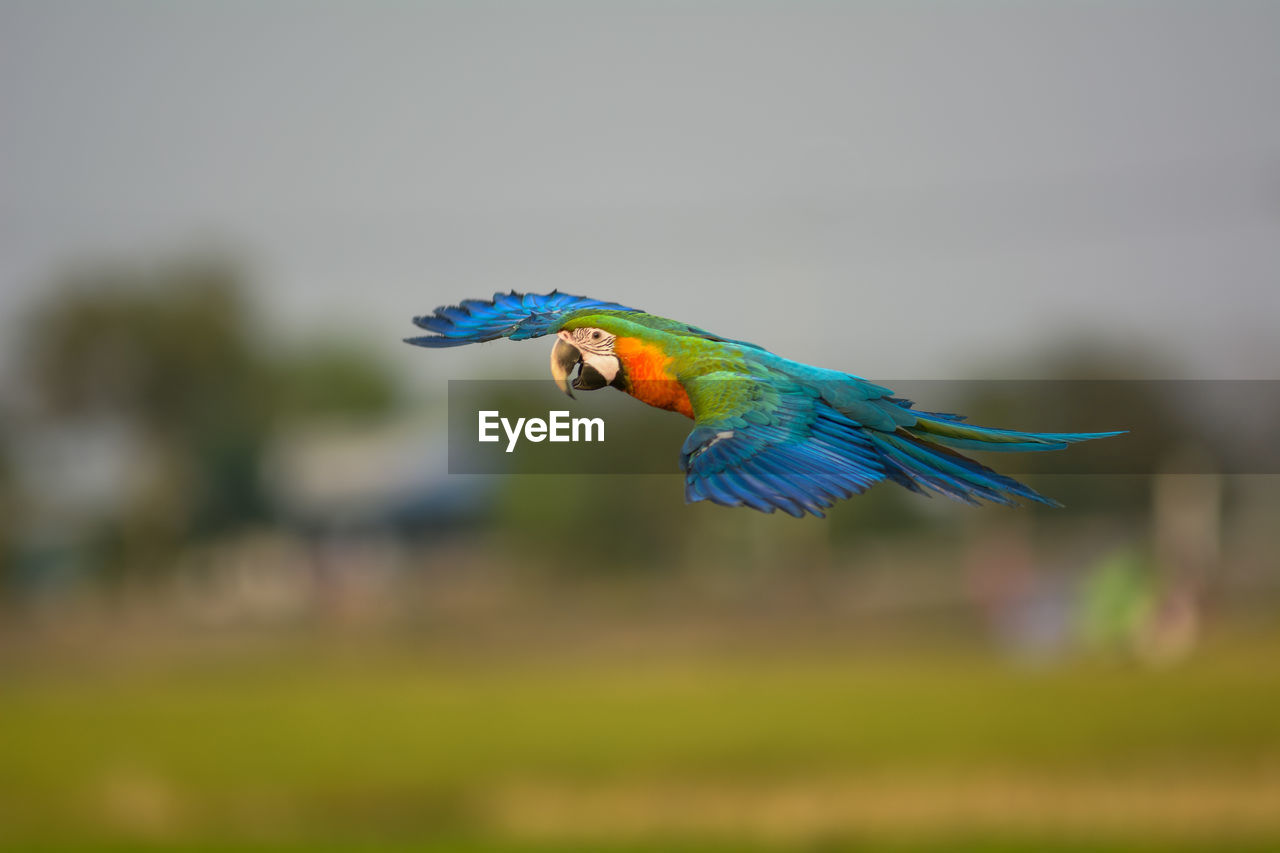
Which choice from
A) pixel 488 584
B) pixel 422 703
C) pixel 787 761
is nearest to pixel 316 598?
pixel 422 703

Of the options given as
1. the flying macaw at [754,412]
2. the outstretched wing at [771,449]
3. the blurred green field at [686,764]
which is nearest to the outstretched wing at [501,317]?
the flying macaw at [754,412]

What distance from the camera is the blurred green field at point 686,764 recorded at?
44.3m

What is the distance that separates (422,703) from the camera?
66688mm

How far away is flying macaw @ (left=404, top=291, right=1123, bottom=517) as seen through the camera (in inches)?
70.0

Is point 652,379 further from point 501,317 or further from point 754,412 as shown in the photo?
point 501,317

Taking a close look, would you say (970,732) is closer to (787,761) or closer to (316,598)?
(787,761)

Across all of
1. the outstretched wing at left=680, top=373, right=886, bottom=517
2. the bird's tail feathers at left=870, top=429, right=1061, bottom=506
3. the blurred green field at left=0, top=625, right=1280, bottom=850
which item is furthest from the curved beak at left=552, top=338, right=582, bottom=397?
the blurred green field at left=0, top=625, right=1280, bottom=850

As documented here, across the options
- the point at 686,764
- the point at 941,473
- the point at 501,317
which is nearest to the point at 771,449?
the point at 941,473

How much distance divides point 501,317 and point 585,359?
32cm

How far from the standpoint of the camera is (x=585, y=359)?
2.16 m

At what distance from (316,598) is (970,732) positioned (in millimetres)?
36333

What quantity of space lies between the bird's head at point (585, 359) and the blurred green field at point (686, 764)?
33.6 metres

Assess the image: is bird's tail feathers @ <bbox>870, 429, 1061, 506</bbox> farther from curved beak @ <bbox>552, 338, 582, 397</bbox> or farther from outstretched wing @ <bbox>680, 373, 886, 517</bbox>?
curved beak @ <bbox>552, 338, 582, 397</bbox>

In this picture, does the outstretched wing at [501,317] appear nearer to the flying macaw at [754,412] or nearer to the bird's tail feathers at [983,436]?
the flying macaw at [754,412]
